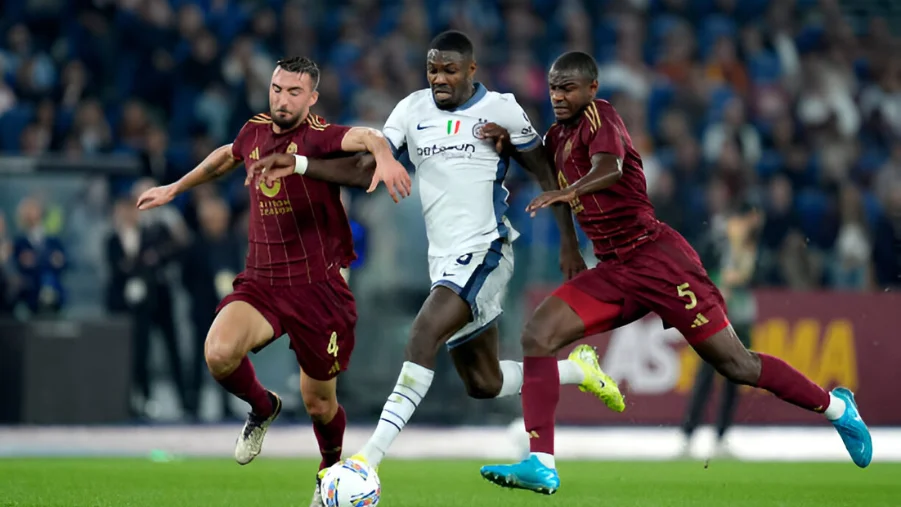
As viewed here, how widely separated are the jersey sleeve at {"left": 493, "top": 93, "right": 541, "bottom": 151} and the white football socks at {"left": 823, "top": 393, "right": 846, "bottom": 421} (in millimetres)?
2280

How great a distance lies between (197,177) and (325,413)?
153 cm

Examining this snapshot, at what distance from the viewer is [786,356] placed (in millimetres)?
14961

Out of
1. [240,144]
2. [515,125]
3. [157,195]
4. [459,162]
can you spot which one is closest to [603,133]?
[515,125]

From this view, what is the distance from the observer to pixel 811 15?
20672mm

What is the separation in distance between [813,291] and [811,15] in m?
6.79

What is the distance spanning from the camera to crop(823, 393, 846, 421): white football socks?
838cm

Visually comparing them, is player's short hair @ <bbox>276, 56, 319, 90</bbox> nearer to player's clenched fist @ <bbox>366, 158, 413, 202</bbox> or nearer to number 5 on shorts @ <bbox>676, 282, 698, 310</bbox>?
player's clenched fist @ <bbox>366, 158, 413, 202</bbox>

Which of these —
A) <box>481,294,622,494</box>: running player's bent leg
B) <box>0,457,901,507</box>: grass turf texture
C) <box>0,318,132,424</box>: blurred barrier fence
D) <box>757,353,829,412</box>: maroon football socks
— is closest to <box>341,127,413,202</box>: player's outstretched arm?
<box>481,294,622,494</box>: running player's bent leg

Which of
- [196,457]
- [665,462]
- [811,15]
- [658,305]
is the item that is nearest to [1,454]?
[196,457]

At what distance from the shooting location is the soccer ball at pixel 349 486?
22.4ft

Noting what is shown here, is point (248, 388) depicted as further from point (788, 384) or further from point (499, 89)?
point (499, 89)

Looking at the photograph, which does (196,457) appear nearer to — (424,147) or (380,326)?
(380,326)

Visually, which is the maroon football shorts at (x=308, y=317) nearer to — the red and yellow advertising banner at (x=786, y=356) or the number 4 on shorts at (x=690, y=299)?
the number 4 on shorts at (x=690, y=299)

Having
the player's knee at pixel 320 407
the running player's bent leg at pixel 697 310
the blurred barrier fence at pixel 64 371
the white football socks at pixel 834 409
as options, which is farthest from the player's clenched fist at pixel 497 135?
the blurred barrier fence at pixel 64 371
